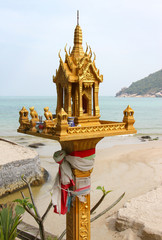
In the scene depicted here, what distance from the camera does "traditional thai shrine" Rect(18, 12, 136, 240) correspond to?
6391 mm

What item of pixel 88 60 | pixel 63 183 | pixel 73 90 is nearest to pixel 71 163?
pixel 63 183

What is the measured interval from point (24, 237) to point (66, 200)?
104 inches

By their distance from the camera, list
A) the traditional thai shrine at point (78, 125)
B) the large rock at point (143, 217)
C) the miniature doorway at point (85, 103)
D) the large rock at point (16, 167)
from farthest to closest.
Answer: the large rock at point (16, 167) < the large rock at point (143, 217) < the miniature doorway at point (85, 103) < the traditional thai shrine at point (78, 125)

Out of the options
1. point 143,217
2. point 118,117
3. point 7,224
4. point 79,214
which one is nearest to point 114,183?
point 143,217

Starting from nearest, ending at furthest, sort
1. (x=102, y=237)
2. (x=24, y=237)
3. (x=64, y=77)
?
(x=64, y=77) → (x=24, y=237) → (x=102, y=237)

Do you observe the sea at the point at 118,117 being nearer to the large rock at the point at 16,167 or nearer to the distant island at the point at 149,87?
the large rock at the point at 16,167

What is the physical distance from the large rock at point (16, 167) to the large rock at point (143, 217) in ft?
18.6

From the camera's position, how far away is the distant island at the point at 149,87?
145625 mm

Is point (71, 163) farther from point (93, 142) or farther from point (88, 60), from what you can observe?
point (88, 60)

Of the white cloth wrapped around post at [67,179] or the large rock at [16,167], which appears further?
the large rock at [16,167]

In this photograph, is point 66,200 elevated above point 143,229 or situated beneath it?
elevated above

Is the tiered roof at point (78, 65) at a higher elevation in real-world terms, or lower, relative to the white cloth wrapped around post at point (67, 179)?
higher

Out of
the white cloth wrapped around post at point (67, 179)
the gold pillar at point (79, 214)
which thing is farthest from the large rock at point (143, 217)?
the white cloth wrapped around post at point (67, 179)

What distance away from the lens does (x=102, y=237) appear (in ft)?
31.7
